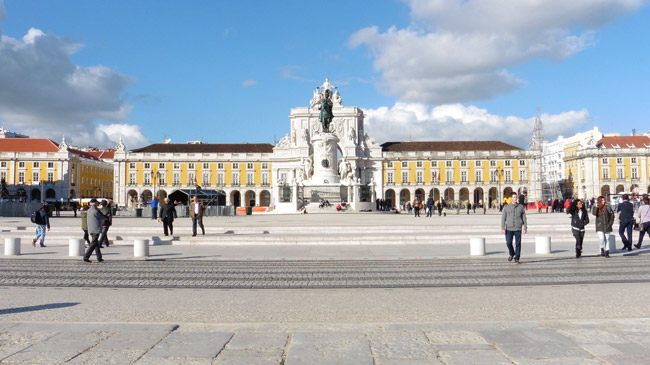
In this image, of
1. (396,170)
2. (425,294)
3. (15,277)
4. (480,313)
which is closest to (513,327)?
(480,313)

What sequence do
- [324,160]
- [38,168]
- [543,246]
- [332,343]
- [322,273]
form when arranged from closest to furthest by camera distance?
[332,343]
[322,273]
[543,246]
[324,160]
[38,168]

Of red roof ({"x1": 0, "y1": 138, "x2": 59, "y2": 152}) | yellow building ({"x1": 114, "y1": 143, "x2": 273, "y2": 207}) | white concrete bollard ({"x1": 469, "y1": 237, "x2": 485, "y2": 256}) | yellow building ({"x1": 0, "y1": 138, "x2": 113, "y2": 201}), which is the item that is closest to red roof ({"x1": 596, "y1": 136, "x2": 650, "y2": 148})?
yellow building ({"x1": 114, "y1": 143, "x2": 273, "y2": 207})

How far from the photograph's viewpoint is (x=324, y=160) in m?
39.1

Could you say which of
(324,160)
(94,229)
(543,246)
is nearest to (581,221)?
(543,246)

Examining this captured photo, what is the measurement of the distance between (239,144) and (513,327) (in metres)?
101

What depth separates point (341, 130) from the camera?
324 ft

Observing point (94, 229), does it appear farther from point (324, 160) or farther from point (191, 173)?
point (191, 173)

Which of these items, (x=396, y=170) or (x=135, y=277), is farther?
(x=396, y=170)

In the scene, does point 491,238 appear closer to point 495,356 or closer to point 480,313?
point 480,313

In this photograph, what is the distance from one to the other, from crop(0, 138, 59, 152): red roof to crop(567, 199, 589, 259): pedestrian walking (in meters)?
93.3

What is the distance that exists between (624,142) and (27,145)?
99.7 m

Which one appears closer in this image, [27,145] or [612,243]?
[612,243]

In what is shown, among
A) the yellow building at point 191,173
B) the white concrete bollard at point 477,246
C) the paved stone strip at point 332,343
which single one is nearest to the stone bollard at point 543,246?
the white concrete bollard at point 477,246

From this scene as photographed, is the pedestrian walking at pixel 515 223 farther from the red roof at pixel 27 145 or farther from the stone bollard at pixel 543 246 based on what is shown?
the red roof at pixel 27 145
